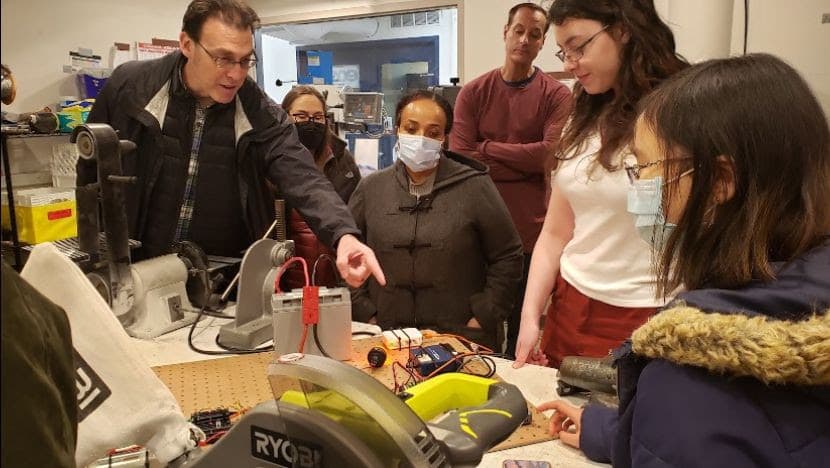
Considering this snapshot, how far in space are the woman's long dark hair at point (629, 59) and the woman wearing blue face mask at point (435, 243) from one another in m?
0.72

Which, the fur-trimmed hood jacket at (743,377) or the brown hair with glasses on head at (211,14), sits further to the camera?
the brown hair with glasses on head at (211,14)

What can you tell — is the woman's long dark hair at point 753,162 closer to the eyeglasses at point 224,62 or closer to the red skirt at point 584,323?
the red skirt at point 584,323

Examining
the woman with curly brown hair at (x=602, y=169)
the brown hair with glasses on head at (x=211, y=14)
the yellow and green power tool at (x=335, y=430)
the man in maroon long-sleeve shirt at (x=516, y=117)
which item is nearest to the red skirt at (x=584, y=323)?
the woman with curly brown hair at (x=602, y=169)

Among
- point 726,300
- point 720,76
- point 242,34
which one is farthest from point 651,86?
point 242,34

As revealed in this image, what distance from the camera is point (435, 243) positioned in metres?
2.15

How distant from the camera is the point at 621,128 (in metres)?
1.48

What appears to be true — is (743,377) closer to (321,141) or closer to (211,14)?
(211,14)

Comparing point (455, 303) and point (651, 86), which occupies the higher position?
point (651, 86)

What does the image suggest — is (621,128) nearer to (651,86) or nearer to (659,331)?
(651,86)

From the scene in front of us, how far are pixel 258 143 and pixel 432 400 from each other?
128 cm

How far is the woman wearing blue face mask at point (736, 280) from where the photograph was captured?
662 millimetres

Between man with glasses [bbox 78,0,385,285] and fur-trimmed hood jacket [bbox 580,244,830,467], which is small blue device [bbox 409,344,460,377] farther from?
fur-trimmed hood jacket [bbox 580,244,830,467]

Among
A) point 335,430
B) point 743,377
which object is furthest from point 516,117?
point 335,430

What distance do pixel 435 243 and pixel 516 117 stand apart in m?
0.95
